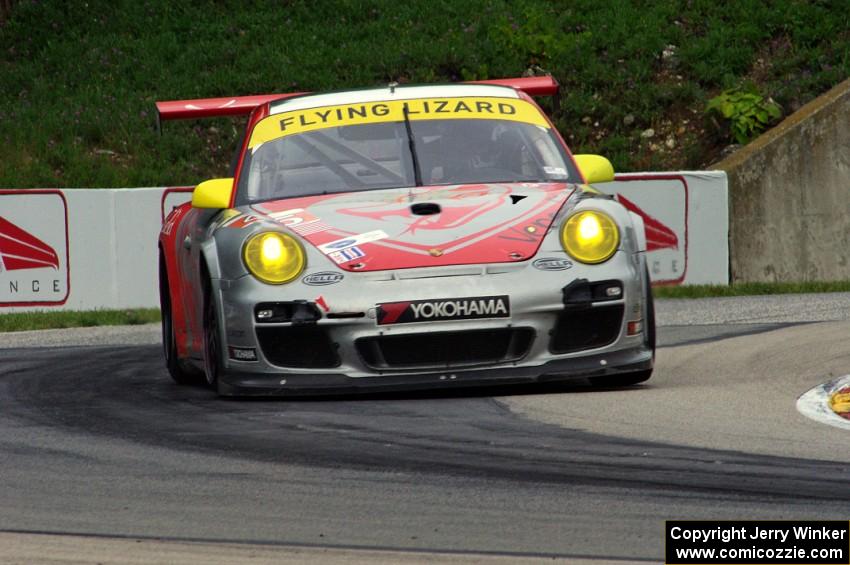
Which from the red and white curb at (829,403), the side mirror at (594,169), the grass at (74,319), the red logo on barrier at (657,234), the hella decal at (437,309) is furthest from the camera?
the red logo on barrier at (657,234)

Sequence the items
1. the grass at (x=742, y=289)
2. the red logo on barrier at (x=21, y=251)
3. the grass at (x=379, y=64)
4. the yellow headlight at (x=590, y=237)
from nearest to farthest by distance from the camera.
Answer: the yellow headlight at (x=590, y=237) → the grass at (x=742, y=289) → the red logo on barrier at (x=21, y=251) → the grass at (x=379, y=64)

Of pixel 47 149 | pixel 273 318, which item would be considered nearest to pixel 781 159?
pixel 47 149

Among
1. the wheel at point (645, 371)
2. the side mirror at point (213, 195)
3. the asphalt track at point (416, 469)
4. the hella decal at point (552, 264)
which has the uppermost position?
the side mirror at point (213, 195)

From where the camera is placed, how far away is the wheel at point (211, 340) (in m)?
7.04

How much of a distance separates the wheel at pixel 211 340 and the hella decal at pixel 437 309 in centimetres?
78

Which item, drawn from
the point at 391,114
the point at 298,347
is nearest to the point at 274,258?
the point at 298,347

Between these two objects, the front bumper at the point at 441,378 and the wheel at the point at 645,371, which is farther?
the wheel at the point at 645,371

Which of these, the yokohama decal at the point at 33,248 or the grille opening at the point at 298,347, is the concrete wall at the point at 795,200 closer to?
the yokohama decal at the point at 33,248

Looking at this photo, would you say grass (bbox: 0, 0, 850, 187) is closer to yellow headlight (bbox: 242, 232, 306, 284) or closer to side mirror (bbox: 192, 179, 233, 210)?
side mirror (bbox: 192, 179, 233, 210)

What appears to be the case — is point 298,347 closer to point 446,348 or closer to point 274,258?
point 274,258

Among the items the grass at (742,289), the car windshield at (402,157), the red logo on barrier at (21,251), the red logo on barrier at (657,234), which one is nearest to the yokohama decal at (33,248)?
the red logo on barrier at (21,251)

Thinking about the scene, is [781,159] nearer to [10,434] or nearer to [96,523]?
[10,434]

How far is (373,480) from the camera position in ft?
16.5

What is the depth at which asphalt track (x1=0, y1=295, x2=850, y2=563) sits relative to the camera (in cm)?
427
